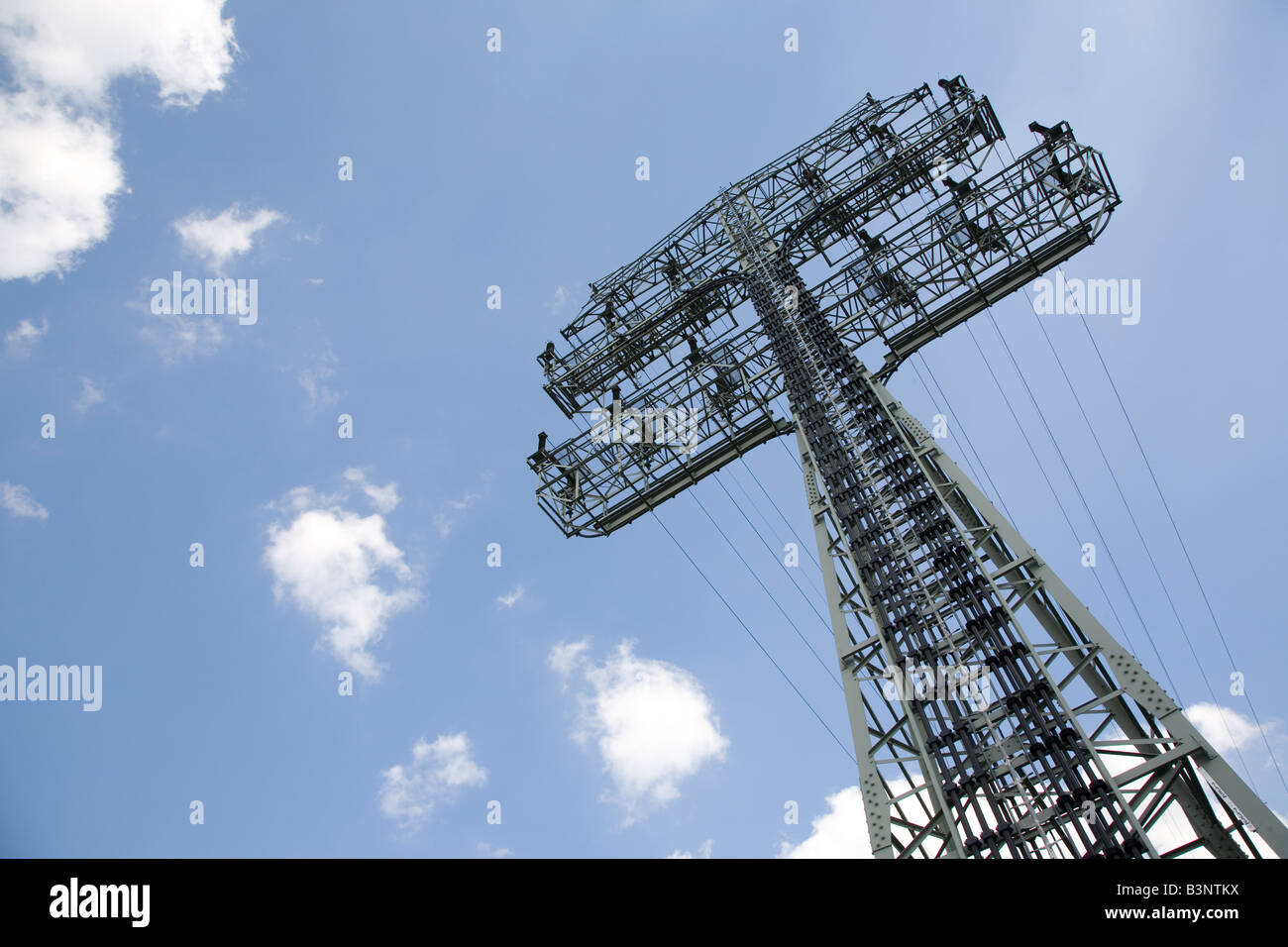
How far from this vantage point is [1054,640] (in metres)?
13.4

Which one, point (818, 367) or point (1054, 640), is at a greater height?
point (818, 367)

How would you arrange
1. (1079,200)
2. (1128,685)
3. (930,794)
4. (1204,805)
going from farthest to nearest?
(1079,200) → (930,794) → (1128,685) → (1204,805)

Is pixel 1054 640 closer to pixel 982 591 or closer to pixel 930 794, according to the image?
pixel 982 591

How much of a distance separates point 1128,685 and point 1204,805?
1.71 metres

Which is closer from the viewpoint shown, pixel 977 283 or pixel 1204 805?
pixel 1204 805
